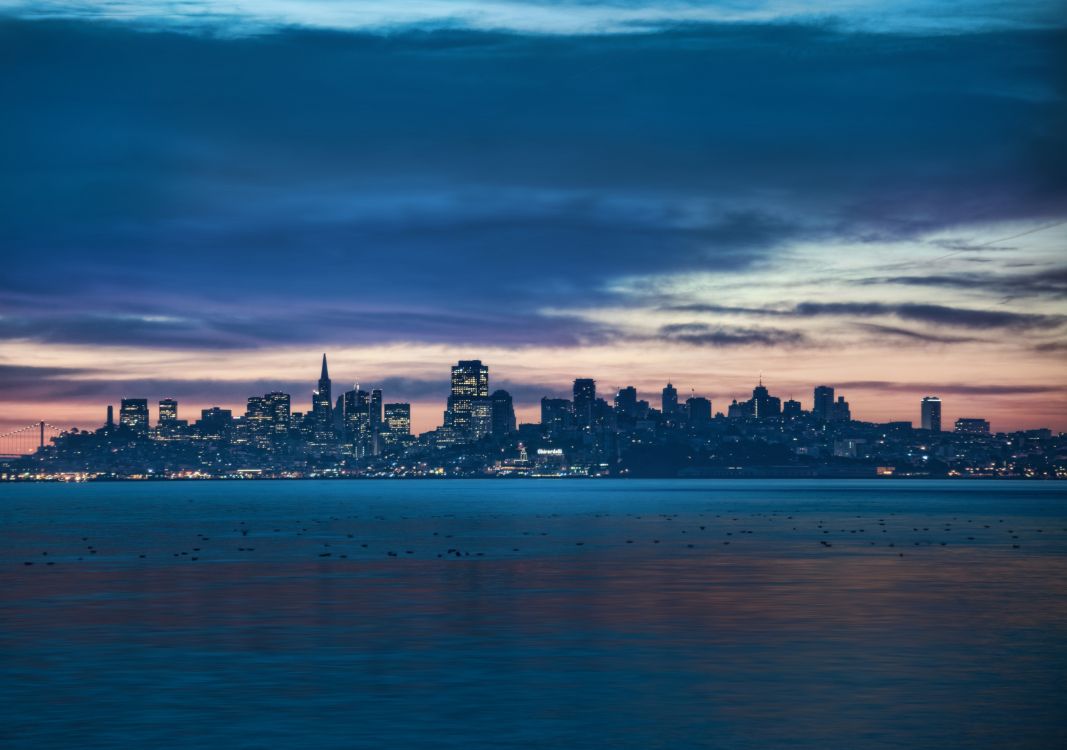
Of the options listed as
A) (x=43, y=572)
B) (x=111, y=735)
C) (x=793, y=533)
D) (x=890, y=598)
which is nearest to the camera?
(x=111, y=735)

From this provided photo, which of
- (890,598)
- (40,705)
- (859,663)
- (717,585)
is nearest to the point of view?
(40,705)

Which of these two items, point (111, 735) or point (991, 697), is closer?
point (111, 735)

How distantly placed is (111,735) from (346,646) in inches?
613

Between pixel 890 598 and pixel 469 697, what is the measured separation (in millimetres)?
31865

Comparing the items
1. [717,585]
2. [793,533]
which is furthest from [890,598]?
[793,533]

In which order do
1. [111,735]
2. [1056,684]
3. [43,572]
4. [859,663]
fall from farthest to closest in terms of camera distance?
[43,572]
[859,663]
[1056,684]
[111,735]

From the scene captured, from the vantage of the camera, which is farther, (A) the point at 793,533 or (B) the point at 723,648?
(A) the point at 793,533

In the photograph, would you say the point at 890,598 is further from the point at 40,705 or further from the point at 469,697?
the point at 40,705

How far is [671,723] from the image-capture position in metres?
33.9

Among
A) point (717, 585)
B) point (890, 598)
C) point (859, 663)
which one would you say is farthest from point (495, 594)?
point (859, 663)

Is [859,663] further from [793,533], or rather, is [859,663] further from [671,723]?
[793,533]

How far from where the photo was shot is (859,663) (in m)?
43.2

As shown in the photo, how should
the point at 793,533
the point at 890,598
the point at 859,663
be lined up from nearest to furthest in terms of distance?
1. the point at 859,663
2. the point at 890,598
3. the point at 793,533

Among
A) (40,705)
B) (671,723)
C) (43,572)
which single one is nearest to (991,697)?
(671,723)
